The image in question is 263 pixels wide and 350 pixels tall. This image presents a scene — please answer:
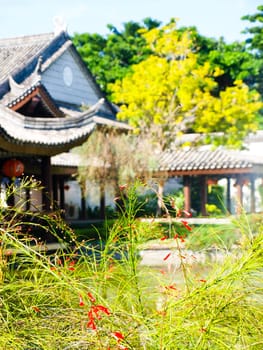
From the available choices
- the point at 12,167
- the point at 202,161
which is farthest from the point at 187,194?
the point at 12,167

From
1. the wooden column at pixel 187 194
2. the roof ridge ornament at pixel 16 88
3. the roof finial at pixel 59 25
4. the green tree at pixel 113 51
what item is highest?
the green tree at pixel 113 51

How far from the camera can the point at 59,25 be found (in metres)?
17.1

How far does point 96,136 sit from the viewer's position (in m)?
15.0

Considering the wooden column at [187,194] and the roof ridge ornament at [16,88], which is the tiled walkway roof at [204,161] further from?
the roof ridge ornament at [16,88]

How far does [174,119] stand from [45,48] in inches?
144

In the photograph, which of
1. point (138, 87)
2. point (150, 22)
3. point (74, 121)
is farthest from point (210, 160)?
point (150, 22)

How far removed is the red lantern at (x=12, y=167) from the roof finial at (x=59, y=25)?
293 inches

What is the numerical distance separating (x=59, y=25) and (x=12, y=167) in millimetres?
7929

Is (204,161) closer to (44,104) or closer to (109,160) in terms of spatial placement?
(109,160)

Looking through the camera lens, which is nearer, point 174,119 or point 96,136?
point 96,136

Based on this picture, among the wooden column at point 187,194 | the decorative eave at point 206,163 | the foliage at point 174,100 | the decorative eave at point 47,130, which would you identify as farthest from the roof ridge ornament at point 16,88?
the wooden column at point 187,194

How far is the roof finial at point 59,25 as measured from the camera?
55.7 feet

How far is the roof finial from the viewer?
1698 cm

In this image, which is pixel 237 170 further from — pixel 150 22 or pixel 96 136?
pixel 150 22
